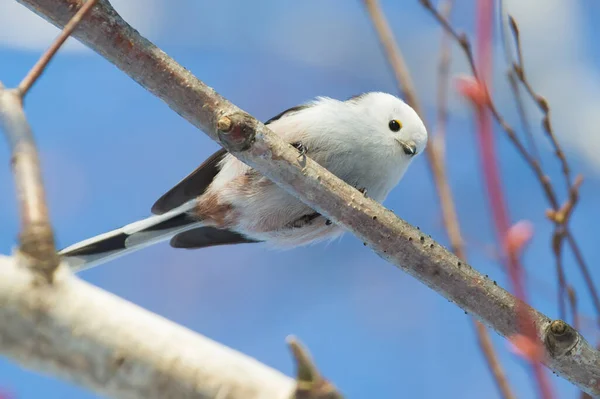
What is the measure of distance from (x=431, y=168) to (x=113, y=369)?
0.78 m

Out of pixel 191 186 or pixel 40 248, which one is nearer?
pixel 40 248

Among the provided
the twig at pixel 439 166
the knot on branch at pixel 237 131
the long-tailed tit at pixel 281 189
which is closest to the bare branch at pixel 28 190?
the knot on branch at pixel 237 131

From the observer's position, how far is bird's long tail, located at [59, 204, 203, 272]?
220 cm

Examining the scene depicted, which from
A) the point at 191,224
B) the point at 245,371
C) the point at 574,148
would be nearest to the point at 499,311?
the point at 245,371

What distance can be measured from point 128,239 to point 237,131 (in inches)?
40.3

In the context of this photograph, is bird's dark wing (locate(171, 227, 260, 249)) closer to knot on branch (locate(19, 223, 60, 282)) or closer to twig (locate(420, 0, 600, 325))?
twig (locate(420, 0, 600, 325))

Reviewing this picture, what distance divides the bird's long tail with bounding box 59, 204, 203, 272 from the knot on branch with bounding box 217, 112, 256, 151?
864 millimetres

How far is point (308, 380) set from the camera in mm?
1005

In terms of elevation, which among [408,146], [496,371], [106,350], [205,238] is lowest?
[106,350]

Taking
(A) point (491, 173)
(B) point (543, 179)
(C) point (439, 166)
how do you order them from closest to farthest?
(A) point (491, 173)
(B) point (543, 179)
(C) point (439, 166)

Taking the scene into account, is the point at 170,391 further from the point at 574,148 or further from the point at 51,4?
the point at 574,148

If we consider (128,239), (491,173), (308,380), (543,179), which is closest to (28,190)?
(308,380)

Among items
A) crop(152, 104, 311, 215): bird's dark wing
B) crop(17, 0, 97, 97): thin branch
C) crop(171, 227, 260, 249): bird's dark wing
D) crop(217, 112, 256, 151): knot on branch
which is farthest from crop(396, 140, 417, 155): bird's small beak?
crop(17, 0, 97, 97): thin branch

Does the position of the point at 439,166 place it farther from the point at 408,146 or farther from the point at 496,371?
the point at 408,146
